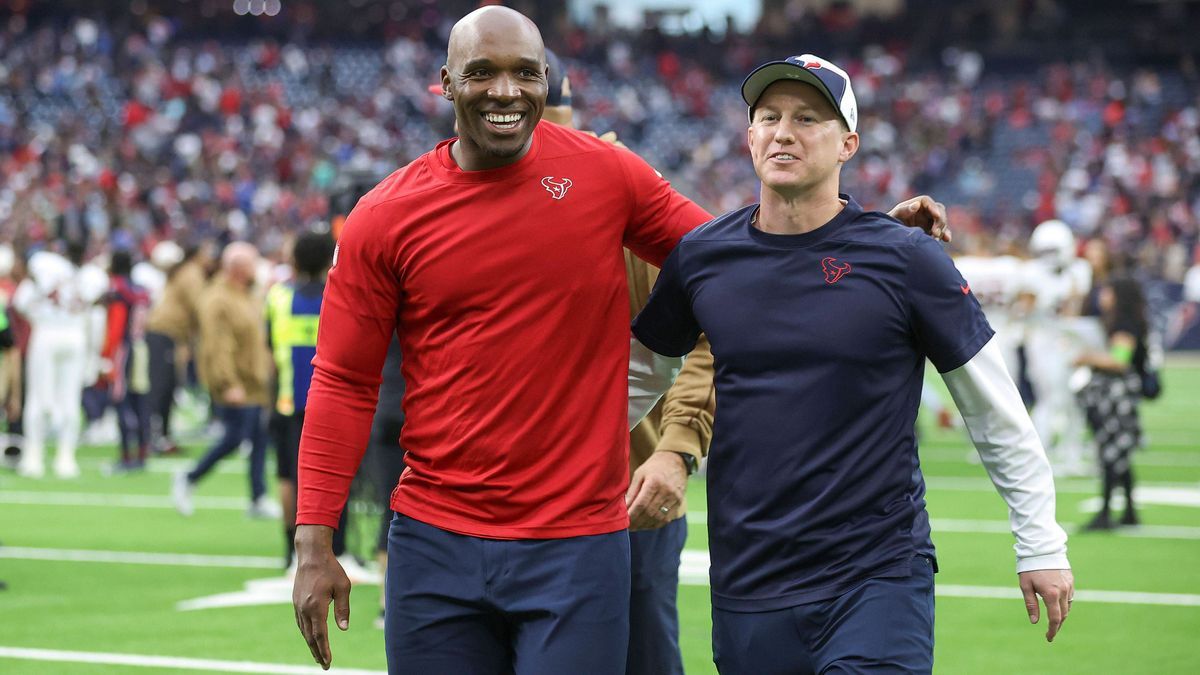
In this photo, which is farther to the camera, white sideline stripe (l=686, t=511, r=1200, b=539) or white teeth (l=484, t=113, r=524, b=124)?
white sideline stripe (l=686, t=511, r=1200, b=539)

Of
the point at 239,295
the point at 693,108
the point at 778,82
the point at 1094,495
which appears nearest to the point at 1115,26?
the point at 693,108

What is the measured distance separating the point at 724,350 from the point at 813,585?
558 millimetres

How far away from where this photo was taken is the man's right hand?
12.4 feet

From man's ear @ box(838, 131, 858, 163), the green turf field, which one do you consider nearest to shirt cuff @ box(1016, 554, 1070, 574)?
man's ear @ box(838, 131, 858, 163)

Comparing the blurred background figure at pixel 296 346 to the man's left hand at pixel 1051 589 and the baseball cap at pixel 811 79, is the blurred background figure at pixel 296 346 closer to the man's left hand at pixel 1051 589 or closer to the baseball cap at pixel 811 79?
the baseball cap at pixel 811 79

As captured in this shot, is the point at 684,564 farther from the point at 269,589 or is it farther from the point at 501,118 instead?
the point at 501,118

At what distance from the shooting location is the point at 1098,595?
376 inches

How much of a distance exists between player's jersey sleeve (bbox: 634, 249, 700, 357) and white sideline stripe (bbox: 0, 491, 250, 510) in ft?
33.6

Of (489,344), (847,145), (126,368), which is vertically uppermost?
(847,145)

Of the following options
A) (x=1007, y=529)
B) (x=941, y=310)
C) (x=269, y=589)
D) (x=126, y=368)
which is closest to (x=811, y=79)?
(x=941, y=310)

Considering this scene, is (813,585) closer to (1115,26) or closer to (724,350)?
(724,350)

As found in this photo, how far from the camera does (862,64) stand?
47938 millimetres

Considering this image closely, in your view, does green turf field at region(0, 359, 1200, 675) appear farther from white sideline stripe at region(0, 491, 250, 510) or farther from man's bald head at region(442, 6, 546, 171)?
man's bald head at region(442, 6, 546, 171)

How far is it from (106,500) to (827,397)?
11.7m
